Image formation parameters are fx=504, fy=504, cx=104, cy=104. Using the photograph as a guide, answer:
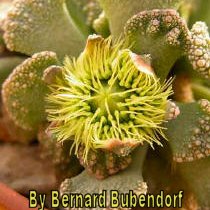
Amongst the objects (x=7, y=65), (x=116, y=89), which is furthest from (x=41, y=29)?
(x=116, y=89)

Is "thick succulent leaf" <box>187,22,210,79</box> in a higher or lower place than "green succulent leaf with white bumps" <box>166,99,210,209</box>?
higher

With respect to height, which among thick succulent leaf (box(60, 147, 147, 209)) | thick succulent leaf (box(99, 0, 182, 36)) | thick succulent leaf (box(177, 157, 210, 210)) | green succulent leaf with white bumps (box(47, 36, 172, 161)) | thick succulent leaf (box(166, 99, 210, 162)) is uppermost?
thick succulent leaf (box(99, 0, 182, 36))

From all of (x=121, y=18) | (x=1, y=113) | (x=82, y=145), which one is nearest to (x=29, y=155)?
(x=1, y=113)

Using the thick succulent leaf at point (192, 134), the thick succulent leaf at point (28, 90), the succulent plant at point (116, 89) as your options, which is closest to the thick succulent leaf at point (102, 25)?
the succulent plant at point (116, 89)

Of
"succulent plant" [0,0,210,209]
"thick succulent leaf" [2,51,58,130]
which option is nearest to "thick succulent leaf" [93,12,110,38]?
"succulent plant" [0,0,210,209]

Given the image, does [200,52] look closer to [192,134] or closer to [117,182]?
[192,134]

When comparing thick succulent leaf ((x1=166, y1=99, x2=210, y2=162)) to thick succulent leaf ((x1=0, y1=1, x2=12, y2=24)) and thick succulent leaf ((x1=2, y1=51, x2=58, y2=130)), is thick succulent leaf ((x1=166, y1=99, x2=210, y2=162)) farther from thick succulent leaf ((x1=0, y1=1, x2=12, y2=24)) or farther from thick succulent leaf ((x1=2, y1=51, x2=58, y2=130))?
thick succulent leaf ((x1=0, y1=1, x2=12, y2=24))
